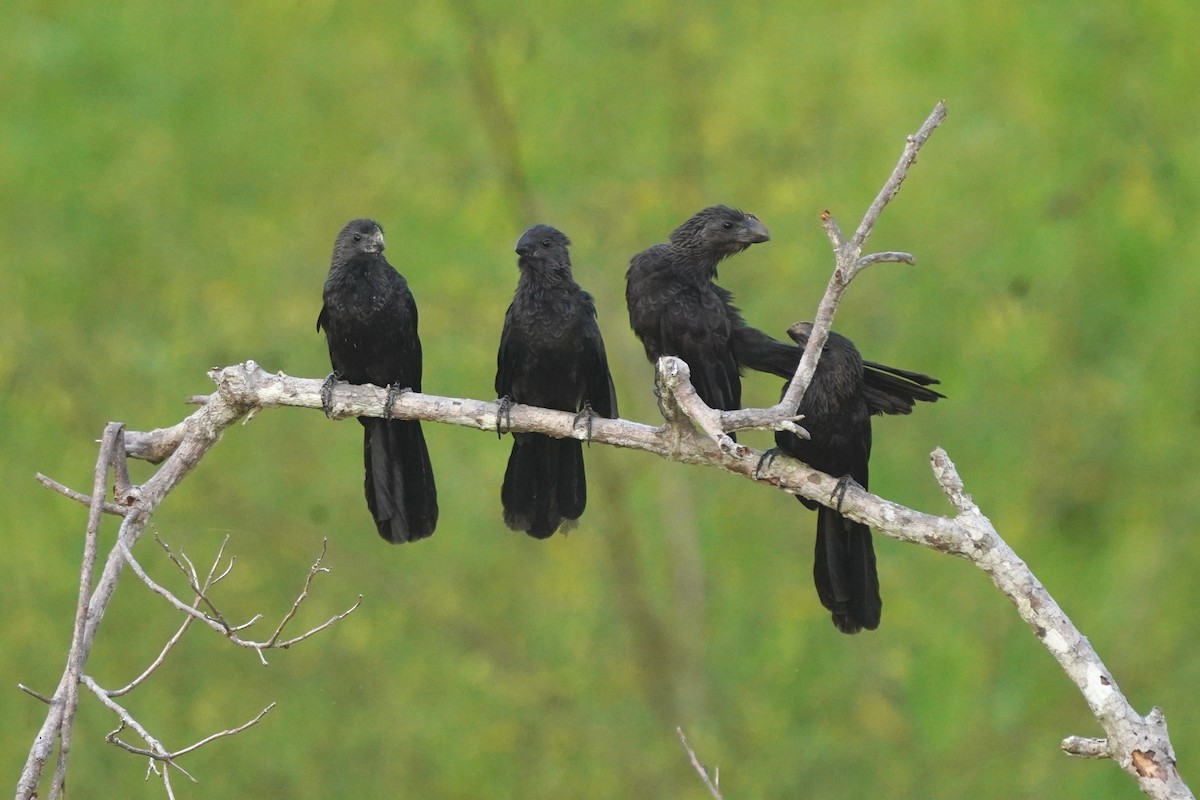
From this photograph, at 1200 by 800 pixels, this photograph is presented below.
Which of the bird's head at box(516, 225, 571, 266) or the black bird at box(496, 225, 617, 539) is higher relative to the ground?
the bird's head at box(516, 225, 571, 266)

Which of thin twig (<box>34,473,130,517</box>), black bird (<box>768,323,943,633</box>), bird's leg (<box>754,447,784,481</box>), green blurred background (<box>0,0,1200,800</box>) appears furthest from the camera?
green blurred background (<box>0,0,1200,800</box>)

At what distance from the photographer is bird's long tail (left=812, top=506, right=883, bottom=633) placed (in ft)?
15.6

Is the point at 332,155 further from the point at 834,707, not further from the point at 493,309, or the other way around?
the point at 834,707

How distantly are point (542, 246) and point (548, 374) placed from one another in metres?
0.46

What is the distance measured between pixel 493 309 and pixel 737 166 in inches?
74.5

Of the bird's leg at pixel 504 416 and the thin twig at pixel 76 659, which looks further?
the bird's leg at pixel 504 416

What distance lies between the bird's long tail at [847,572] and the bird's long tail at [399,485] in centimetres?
133

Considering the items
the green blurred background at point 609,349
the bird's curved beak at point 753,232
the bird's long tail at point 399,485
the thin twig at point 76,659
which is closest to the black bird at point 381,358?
the bird's long tail at point 399,485

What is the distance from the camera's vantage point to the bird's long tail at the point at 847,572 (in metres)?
4.76

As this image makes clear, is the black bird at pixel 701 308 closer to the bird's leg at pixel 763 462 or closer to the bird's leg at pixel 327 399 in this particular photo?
the bird's leg at pixel 763 462

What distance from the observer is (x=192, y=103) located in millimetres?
9289

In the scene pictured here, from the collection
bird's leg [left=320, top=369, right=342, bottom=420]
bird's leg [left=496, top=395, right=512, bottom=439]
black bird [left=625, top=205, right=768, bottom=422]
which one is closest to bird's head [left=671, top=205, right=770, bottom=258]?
black bird [left=625, top=205, right=768, bottom=422]

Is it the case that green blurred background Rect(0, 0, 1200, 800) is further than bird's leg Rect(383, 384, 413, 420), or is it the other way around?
green blurred background Rect(0, 0, 1200, 800)

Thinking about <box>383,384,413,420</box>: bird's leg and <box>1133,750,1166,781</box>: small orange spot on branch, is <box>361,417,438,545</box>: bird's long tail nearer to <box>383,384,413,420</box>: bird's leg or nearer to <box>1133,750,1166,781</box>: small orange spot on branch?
<box>383,384,413,420</box>: bird's leg
